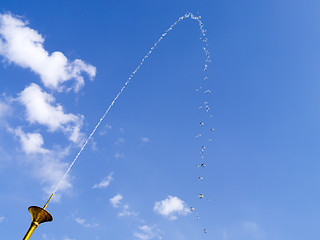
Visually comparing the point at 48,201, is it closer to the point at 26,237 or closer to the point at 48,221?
the point at 48,221

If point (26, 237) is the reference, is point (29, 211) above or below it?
above

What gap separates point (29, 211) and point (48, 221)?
1.08m

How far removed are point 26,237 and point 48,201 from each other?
6.54ft

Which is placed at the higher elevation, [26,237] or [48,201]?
[48,201]

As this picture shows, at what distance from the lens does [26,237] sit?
14.3 meters

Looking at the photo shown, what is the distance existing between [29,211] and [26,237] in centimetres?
147

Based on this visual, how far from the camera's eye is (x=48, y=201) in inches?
622

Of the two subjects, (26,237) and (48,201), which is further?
(48,201)

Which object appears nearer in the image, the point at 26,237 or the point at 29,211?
the point at 26,237

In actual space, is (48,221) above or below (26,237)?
above

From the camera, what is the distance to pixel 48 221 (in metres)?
15.9

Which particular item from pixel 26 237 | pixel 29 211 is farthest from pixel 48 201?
pixel 26 237

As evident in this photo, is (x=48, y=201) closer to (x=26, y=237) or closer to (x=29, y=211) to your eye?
(x=29, y=211)

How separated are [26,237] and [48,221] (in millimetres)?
1707
